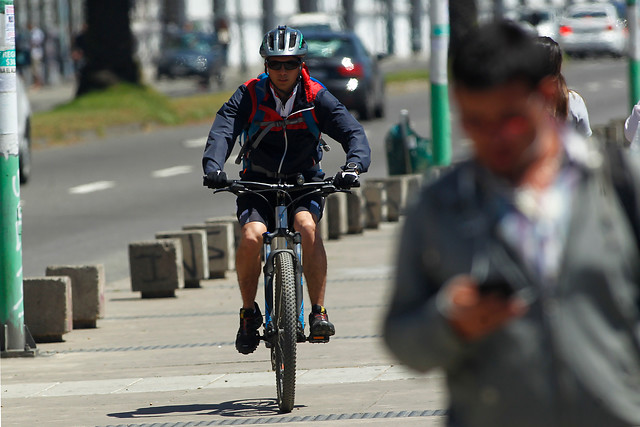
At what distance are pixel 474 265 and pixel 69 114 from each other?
2623cm

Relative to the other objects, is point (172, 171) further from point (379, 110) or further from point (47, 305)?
point (47, 305)

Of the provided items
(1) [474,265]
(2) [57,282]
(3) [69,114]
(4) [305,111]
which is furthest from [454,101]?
(3) [69,114]

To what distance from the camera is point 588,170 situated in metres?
2.88

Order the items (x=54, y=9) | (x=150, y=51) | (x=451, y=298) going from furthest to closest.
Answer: (x=150, y=51) → (x=54, y=9) → (x=451, y=298)

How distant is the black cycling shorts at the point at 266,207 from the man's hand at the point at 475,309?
4295 millimetres

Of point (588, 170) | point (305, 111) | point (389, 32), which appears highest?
point (588, 170)

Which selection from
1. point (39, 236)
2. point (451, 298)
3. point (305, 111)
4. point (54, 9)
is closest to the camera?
point (451, 298)

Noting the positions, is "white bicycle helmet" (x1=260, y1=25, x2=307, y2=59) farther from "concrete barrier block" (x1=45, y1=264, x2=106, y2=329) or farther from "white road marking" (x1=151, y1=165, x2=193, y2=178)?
"white road marking" (x1=151, y1=165, x2=193, y2=178)

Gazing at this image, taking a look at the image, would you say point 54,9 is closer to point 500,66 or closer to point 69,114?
point 69,114

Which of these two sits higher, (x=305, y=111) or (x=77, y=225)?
(x=305, y=111)

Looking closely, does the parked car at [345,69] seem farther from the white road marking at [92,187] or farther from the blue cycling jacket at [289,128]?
the blue cycling jacket at [289,128]

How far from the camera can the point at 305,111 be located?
23.5 feet

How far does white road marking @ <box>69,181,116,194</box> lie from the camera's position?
19.2 meters

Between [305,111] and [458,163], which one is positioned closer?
[458,163]
